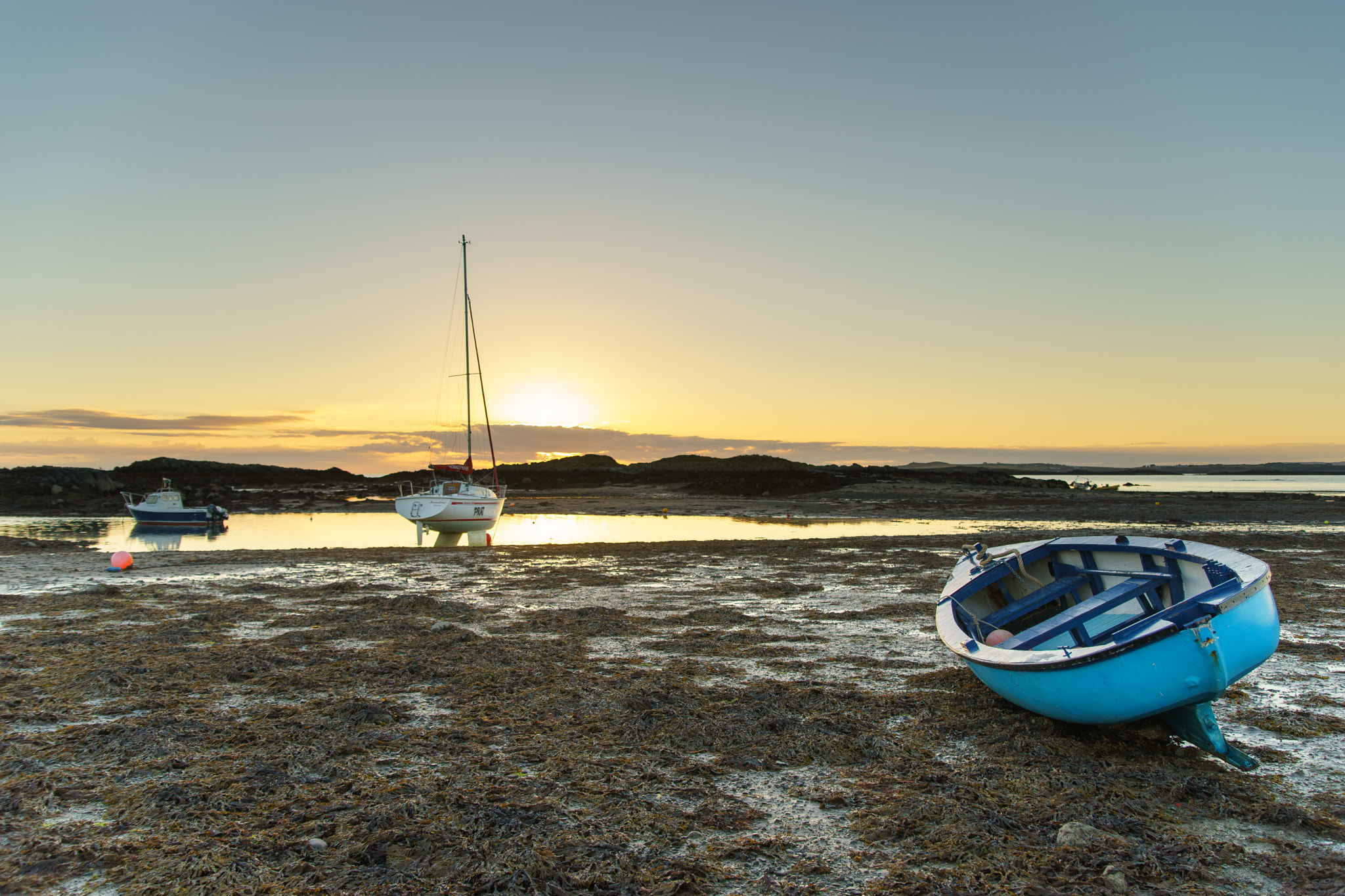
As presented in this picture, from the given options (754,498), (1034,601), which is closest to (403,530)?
(754,498)

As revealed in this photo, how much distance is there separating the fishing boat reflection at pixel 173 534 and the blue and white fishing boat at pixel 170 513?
21 cm

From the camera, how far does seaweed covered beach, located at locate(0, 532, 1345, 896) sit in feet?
14.2

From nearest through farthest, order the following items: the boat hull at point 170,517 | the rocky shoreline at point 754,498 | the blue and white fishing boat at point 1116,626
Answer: the blue and white fishing boat at point 1116,626, the boat hull at point 170,517, the rocky shoreline at point 754,498

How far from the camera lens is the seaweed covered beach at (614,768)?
4.32 meters

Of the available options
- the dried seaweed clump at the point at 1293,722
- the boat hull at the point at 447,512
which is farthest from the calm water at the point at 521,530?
the dried seaweed clump at the point at 1293,722

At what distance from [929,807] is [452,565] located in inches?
587

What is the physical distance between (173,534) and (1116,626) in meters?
34.8

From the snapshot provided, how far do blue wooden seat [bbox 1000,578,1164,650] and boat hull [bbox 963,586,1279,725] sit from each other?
4.69 ft

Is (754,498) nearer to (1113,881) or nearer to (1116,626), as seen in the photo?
(1116,626)

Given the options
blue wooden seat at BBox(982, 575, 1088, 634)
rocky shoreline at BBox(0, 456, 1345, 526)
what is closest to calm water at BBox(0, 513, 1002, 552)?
rocky shoreline at BBox(0, 456, 1345, 526)

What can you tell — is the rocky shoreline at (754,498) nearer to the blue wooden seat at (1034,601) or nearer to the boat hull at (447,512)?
the boat hull at (447,512)

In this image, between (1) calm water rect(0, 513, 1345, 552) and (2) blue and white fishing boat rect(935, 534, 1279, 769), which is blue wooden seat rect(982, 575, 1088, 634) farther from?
(1) calm water rect(0, 513, 1345, 552)

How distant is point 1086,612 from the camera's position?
748 centimetres

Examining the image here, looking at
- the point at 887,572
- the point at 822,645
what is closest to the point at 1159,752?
the point at 822,645
